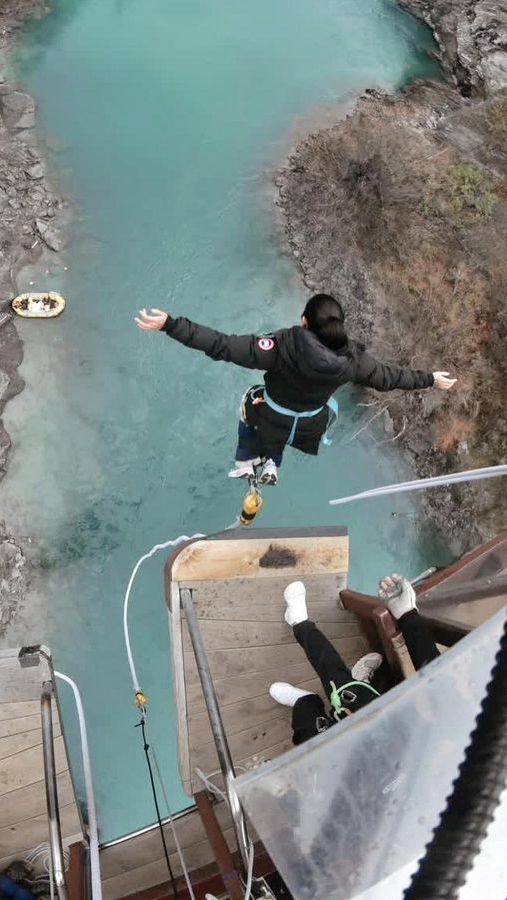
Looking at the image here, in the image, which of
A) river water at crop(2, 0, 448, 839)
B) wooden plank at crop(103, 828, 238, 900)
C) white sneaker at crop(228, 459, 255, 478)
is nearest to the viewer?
wooden plank at crop(103, 828, 238, 900)

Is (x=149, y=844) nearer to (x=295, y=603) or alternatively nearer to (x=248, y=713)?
(x=248, y=713)

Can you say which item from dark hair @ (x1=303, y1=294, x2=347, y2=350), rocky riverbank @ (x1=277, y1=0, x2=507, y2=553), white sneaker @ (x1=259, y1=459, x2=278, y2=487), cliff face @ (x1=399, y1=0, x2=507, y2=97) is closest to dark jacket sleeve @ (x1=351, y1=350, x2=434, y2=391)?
dark hair @ (x1=303, y1=294, x2=347, y2=350)

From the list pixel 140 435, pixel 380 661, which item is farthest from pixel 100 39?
pixel 380 661

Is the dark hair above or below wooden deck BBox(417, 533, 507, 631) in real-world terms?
above

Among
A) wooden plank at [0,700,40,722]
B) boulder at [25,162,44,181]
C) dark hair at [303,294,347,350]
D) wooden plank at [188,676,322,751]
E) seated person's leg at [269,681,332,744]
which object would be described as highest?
dark hair at [303,294,347,350]

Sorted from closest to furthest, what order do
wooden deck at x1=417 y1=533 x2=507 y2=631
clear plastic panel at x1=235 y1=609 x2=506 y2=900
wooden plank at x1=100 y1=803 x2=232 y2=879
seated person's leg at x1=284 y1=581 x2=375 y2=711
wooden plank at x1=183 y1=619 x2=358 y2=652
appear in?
clear plastic panel at x1=235 y1=609 x2=506 y2=900, seated person's leg at x1=284 y1=581 x2=375 y2=711, wooden deck at x1=417 y1=533 x2=507 y2=631, wooden plank at x1=183 y1=619 x2=358 y2=652, wooden plank at x1=100 y1=803 x2=232 y2=879

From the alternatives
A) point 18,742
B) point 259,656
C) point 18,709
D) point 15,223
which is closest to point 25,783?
point 18,742

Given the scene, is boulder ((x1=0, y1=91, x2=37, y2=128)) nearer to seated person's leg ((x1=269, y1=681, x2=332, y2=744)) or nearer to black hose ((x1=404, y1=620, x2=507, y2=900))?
seated person's leg ((x1=269, y1=681, x2=332, y2=744))

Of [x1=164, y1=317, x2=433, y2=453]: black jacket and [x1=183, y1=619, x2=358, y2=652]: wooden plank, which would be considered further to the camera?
[x1=183, y1=619, x2=358, y2=652]: wooden plank
